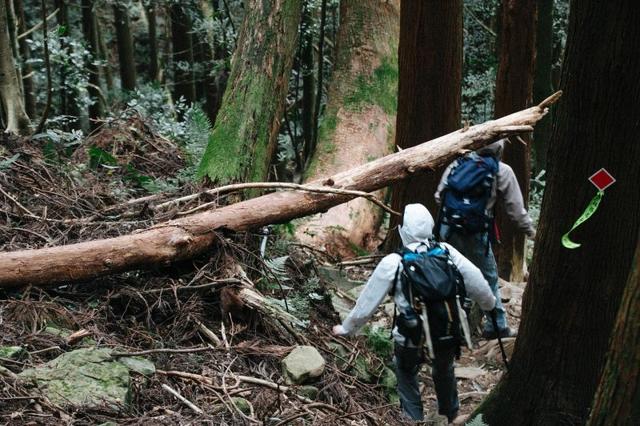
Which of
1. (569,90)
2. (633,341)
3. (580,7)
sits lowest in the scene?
(633,341)

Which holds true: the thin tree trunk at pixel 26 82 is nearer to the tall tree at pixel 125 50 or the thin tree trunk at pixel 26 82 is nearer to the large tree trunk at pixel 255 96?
the tall tree at pixel 125 50

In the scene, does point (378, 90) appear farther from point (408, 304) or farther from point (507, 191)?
point (408, 304)

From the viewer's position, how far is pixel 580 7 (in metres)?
4.89

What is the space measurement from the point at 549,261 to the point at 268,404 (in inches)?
92.3

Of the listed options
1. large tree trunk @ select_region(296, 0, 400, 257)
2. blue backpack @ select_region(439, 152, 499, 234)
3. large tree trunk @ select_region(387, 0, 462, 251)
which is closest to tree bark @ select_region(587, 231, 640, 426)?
blue backpack @ select_region(439, 152, 499, 234)

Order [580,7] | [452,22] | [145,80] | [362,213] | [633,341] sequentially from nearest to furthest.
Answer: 1. [633,341]
2. [580,7]
3. [452,22]
4. [362,213]
5. [145,80]

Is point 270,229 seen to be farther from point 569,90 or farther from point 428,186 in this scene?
point 569,90

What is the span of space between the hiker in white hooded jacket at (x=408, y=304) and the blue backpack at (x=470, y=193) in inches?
55.3

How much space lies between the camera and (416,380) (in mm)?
6301

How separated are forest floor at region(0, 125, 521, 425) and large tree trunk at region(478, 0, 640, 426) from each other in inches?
53.0

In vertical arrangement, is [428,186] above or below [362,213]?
above

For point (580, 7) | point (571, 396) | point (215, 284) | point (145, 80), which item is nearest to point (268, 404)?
point (215, 284)

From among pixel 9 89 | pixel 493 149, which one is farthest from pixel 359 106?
pixel 9 89

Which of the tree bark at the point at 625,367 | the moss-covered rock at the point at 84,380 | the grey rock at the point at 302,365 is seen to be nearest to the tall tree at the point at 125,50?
the grey rock at the point at 302,365
